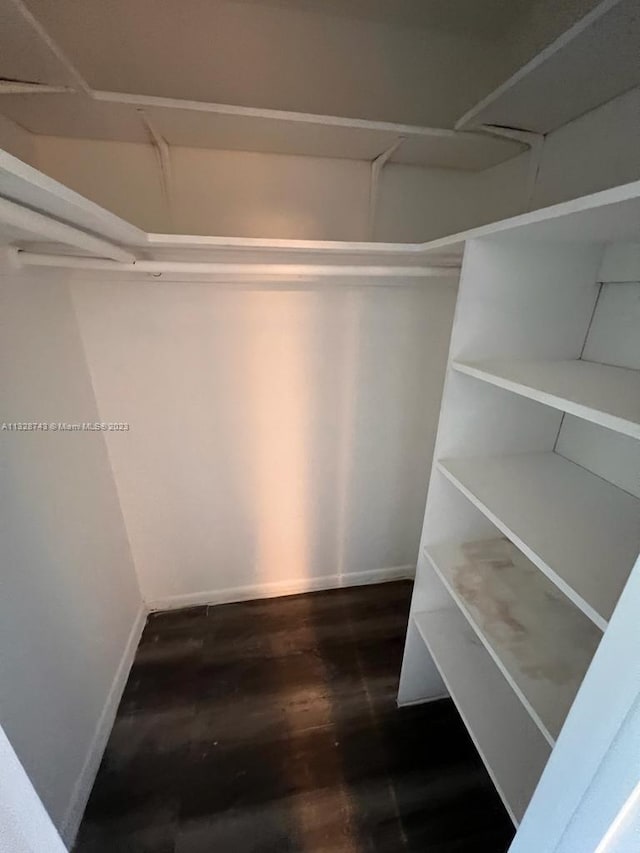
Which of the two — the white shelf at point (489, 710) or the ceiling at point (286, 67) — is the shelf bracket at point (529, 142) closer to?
the ceiling at point (286, 67)

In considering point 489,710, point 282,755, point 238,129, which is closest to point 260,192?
point 238,129

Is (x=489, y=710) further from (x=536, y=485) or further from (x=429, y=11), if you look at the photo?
(x=429, y=11)

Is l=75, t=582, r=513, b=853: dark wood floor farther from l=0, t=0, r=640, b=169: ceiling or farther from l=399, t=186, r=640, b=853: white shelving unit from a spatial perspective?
l=0, t=0, r=640, b=169: ceiling

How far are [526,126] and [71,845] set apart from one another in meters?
2.50

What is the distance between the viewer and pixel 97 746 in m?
1.29

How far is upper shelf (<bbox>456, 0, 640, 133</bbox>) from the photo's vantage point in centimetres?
68

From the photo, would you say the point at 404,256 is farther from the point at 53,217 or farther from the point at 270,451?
the point at 53,217

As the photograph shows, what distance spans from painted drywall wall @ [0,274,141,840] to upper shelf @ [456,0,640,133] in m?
1.35

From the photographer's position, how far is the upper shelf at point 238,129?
3.18 feet

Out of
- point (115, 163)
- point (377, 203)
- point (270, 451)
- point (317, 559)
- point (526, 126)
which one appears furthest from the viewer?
point (317, 559)

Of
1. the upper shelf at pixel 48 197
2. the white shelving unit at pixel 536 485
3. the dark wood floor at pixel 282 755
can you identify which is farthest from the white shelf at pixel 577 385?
the dark wood floor at pixel 282 755

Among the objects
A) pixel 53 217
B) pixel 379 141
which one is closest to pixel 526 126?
pixel 379 141

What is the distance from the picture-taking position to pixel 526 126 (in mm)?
1083

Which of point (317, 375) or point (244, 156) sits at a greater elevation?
point (244, 156)
